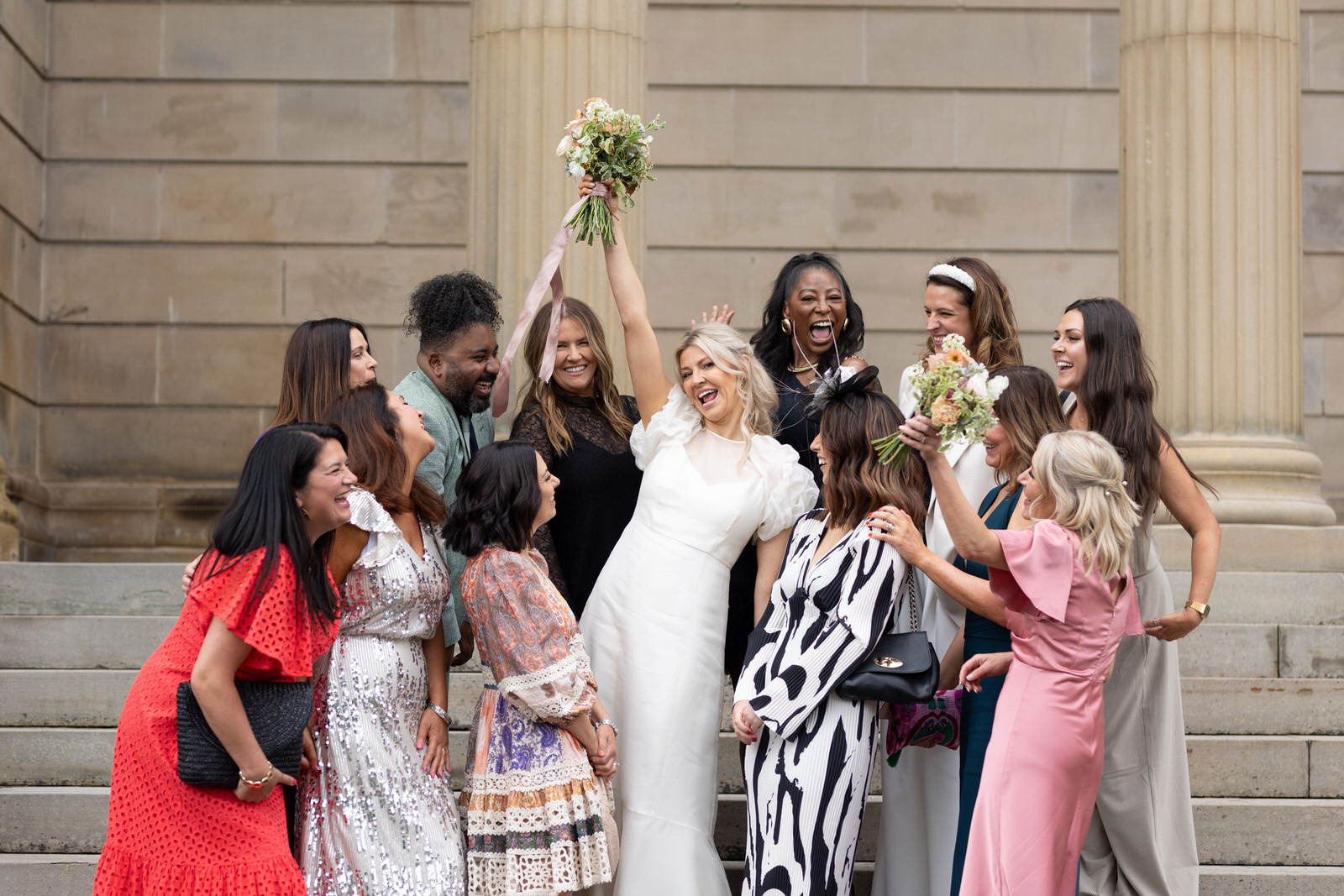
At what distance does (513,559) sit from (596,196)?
1528mm

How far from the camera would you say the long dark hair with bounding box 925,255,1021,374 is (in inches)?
211

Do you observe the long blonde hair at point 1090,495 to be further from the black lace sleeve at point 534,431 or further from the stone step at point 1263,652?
the stone step at point 1263,652

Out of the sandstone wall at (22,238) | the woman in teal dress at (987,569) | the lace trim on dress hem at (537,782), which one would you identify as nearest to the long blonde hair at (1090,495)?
the woman in teal dress at (987,569)

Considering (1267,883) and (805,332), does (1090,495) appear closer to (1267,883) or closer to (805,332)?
(805,332)

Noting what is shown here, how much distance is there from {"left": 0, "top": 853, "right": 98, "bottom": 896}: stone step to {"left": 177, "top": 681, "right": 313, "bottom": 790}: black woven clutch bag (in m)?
1.88

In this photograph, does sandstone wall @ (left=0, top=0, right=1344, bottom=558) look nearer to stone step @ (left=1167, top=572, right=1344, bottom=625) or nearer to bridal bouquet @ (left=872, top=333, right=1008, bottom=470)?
stone step @ (left=1167, top=572, right=1344, bottom=625)

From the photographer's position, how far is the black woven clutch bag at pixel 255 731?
3592 millimetres

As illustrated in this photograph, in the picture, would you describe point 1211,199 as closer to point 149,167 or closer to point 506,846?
point 506,846

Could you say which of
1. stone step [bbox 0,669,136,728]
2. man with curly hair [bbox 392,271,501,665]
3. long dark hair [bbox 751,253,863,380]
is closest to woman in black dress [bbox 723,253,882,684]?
long dark hair [bbox 751,253,863,380]

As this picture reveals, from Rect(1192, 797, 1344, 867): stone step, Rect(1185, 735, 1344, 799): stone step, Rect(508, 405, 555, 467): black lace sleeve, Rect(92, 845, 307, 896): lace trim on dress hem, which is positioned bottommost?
Rect(1192, 797, 1344, 867): stone step

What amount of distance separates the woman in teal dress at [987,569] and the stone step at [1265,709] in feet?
6.24

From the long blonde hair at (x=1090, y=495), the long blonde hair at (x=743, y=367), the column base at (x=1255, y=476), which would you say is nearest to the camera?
the long blonde hair at (x=1090, y=495)


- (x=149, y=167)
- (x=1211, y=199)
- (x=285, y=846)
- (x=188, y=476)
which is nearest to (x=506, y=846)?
(x=285, y=846)

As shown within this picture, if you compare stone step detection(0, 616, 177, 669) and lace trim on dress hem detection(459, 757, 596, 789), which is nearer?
lace trim on dress hem detection(459, 757, 596, 789)
